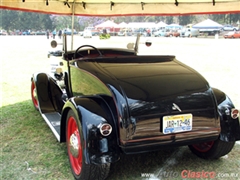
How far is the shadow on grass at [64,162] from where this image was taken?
3023 millimetres

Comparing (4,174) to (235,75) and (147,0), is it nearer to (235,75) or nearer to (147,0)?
(147,0)

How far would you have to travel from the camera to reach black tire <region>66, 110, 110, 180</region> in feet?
8.66

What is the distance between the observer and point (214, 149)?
125 inches

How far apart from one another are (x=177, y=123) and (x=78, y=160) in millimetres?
1144

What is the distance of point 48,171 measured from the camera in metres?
3.08

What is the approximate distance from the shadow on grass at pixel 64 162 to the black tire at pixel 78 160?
19 centimetres

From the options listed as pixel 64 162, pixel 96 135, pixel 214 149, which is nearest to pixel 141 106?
pixel 96 135

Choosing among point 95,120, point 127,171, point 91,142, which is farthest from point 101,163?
point 127,171

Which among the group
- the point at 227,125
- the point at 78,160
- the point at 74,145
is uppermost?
the point at 227,125

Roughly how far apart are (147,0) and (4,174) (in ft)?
13.8

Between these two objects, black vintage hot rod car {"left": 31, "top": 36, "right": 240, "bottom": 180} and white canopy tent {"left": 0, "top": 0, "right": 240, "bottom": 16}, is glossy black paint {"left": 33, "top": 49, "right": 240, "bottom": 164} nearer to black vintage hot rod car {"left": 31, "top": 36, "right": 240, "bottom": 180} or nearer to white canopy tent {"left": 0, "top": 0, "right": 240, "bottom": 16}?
black vintage hot rod car {"left": 31, "top": 36, "right": 240, "bottom": 180}

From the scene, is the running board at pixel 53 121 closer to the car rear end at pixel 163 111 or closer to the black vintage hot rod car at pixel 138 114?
the black vintage hot rod car at pixel 138 114

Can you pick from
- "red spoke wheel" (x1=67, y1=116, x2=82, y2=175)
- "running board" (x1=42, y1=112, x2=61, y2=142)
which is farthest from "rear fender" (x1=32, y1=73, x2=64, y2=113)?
"red spoke wheel" (x1=67, y1=116, x2=82, y2=175)

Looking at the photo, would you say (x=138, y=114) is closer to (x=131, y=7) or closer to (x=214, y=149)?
(x=214, y=149)
